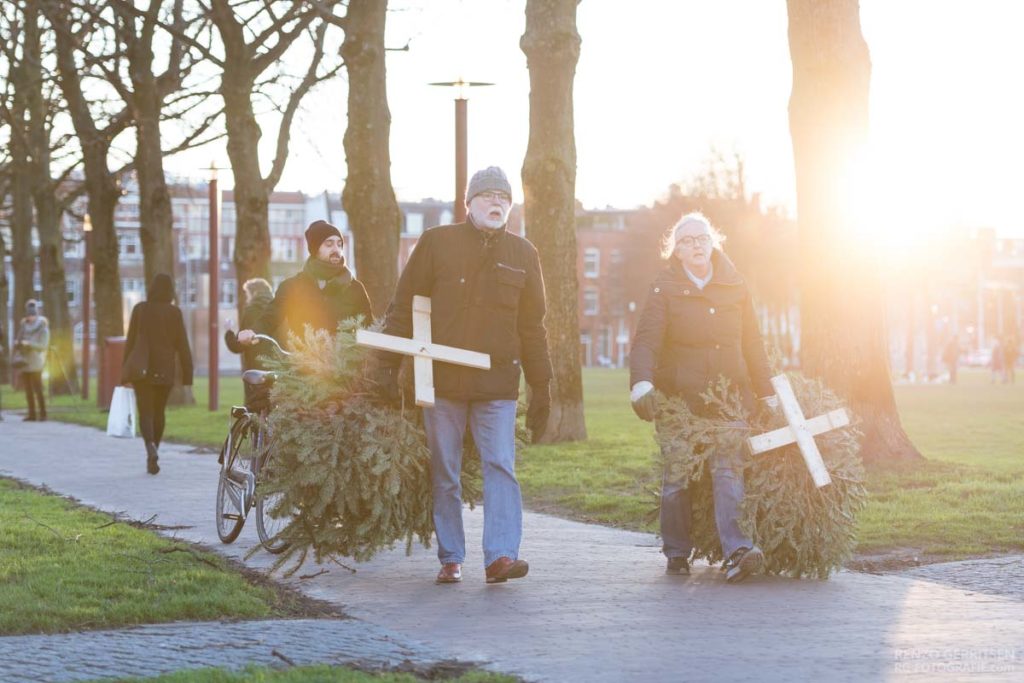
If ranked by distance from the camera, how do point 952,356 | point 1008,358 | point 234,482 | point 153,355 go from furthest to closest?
point 952,356
point 1008,358
point 153,355
point 234,482

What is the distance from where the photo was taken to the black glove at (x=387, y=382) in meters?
8.32

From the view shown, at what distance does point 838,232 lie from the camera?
14.5m

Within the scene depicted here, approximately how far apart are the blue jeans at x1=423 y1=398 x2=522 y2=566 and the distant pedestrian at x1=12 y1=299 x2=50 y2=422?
61.6 feet

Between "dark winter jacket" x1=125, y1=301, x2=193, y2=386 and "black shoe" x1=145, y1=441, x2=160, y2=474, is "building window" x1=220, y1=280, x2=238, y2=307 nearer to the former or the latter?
"dark winter jacket" x1=125, y1=301, x2=193, y2=386

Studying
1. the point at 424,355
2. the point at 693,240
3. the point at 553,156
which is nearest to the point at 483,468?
the point at 424,355

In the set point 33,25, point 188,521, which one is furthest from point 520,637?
point 33,25

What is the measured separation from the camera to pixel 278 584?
26.9 ft

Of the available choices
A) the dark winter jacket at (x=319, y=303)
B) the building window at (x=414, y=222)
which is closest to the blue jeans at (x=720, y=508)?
the dark winter jacket at (x=319, y=303)

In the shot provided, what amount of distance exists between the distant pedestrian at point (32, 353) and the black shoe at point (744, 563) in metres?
19.6

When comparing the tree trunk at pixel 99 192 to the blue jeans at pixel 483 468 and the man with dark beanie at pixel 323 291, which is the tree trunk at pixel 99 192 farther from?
the blue jeans at pixel 483 468

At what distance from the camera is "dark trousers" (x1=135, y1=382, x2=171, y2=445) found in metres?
15.5

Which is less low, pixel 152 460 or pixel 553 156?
pixel 553 156

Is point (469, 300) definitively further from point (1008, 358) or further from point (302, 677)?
point (1008, 358)

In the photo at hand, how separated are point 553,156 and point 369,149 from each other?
2032mm
